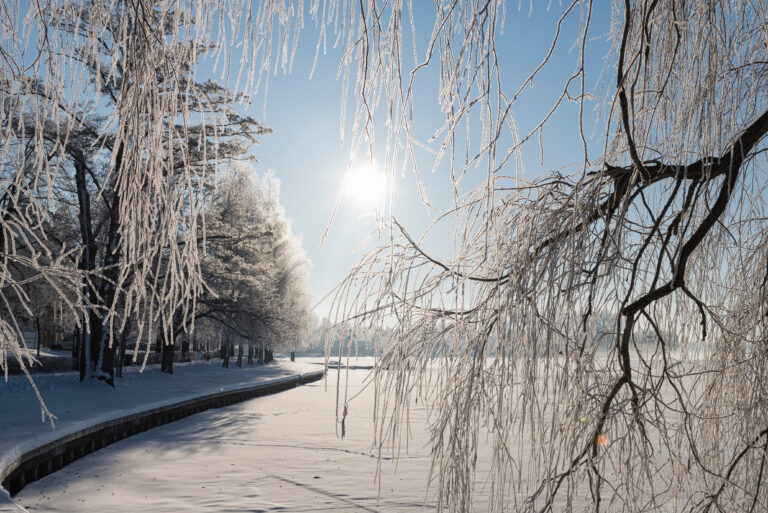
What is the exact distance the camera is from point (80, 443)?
9.33 meters

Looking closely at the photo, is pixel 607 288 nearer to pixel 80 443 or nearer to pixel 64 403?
pixel 80 443

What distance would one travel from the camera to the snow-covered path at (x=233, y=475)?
727 cm

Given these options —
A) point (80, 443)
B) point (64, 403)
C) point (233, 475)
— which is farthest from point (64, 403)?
point (233, 475)

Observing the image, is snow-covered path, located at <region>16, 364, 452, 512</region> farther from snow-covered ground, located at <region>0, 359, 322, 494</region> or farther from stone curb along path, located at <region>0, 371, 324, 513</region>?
snow-covered ground, located at <region>0, 359, 322, 494</region>

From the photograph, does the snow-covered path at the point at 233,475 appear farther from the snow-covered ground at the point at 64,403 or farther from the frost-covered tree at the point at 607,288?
the frost-covered tree at the point at 607,288

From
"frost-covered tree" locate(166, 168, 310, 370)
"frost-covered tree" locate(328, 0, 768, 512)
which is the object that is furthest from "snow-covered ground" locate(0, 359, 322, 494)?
"frost-covered tree" locate(328, 0, 768, 512)

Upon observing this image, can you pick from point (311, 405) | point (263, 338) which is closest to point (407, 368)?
point (311, 405)

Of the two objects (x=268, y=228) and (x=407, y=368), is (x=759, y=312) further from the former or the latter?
(x=268, y=228)

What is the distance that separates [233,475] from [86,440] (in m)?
2.61

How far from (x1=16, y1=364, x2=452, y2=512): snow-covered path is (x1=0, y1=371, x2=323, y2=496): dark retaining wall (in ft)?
0.59

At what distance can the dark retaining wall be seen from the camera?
7418 mm

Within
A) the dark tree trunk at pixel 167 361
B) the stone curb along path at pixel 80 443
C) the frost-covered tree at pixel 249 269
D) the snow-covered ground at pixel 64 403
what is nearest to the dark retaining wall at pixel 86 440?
the stone curb along path at pixel 80 443

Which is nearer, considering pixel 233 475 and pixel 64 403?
pixel 233 475

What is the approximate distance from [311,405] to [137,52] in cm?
1777
